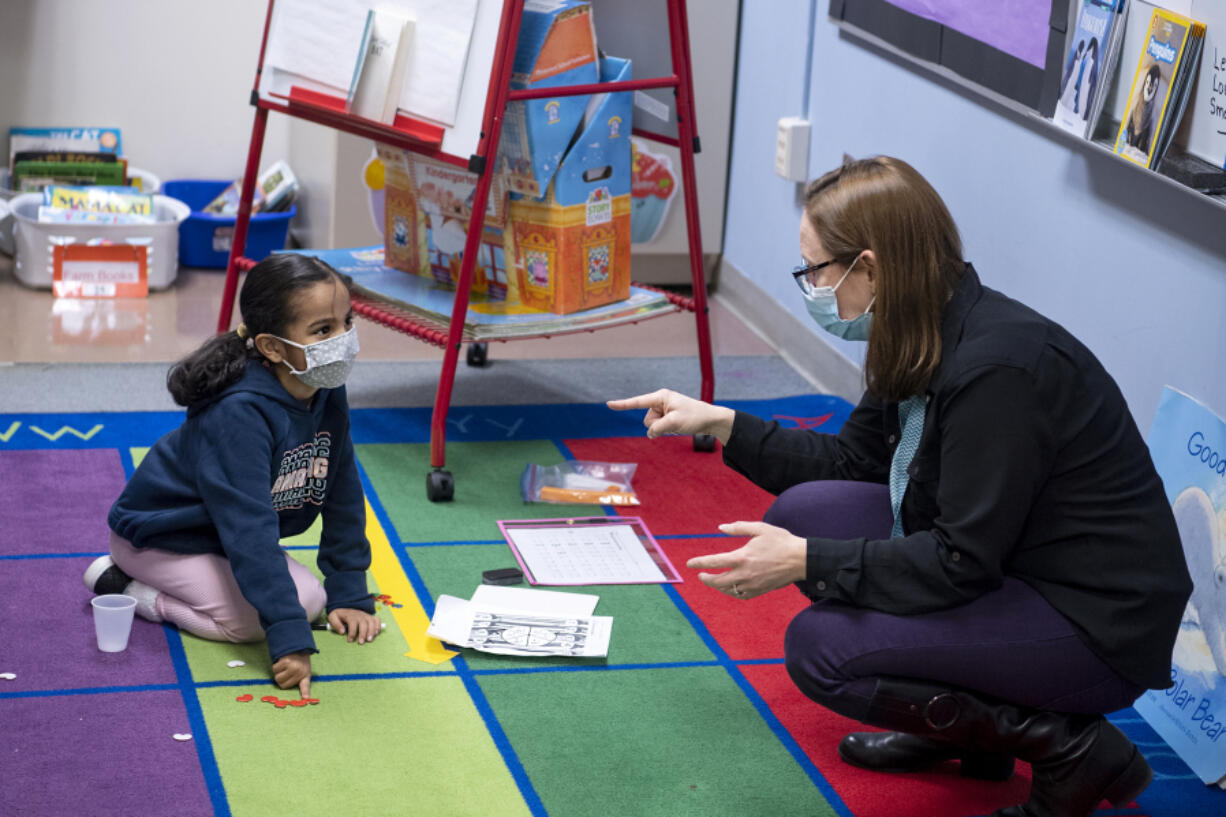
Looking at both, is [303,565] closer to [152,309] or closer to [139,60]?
[152,309]

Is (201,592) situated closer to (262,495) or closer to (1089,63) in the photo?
(262,495)

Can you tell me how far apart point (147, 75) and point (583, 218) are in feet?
6.91

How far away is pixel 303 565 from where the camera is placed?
2.41 m

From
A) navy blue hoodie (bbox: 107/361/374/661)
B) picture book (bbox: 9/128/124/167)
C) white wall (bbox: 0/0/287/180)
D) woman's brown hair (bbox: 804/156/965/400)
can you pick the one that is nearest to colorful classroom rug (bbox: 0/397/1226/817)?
navy blue hoodie (bbox: 107/361/374/661)

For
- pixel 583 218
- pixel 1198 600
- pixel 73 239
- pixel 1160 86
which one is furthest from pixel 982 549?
pixel 73 239

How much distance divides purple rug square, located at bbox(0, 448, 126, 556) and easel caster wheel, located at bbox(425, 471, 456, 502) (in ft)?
1.93

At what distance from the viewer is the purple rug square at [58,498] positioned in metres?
2.59

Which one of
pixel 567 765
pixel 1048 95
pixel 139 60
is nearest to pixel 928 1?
pixel 1048 95

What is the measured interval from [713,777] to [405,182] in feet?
5.76

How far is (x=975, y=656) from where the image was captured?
6.01 ft

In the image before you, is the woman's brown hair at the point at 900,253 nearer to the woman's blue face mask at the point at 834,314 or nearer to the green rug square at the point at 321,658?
the woman's blue face mask at the point at 834,314

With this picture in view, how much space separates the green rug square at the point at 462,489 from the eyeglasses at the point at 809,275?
101cm

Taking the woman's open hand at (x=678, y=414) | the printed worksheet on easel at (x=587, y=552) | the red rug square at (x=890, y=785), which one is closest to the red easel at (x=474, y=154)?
the printed worksheet on easel at (x=587, y=552)

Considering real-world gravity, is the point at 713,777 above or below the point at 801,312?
below
